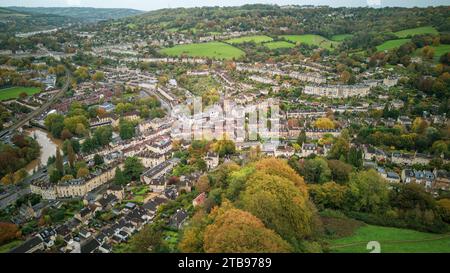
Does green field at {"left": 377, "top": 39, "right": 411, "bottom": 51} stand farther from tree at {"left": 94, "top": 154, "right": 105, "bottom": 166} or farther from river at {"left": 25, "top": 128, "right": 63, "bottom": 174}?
river at {"left": 25, "top": 128, "right": 63, "bottom": 174}

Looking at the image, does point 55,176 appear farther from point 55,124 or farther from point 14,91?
point 14,91

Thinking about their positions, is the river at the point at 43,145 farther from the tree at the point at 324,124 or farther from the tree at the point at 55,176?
the tree at the point at 324,124

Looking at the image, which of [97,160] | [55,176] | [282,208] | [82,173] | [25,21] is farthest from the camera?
[25,21]

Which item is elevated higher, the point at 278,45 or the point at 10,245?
the point at 278,45

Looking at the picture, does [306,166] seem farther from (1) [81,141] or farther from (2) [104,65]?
(2) [104,65]

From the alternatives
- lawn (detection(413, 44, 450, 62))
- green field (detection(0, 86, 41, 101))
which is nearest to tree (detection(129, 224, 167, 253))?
green field (detection(0, 86, 41, 101))

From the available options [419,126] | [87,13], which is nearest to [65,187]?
[419,126]
